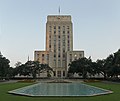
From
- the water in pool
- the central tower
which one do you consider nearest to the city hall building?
the central tower

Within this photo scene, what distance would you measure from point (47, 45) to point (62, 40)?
8.01 meters

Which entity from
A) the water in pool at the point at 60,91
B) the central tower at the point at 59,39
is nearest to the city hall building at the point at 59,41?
the central tower at the point at 59,39

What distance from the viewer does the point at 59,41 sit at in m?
112

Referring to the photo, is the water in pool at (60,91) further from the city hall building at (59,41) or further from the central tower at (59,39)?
the central tower at (59,39)

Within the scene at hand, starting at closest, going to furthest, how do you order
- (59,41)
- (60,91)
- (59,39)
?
(60,91)
(59,41)
(59,39)

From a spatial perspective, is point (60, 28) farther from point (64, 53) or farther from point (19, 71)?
point (19, 71)

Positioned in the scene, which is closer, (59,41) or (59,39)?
(59,41)

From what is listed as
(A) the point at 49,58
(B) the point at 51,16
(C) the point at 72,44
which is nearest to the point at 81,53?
(C) the point at 72,44

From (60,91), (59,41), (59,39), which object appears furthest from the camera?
(59,39)

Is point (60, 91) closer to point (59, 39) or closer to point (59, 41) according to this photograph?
point (59, 41)

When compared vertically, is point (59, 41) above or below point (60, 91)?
above

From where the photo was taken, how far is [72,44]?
112 m

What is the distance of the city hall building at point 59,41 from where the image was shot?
10950 cm

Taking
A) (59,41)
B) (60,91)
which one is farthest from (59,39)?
(60,91)
